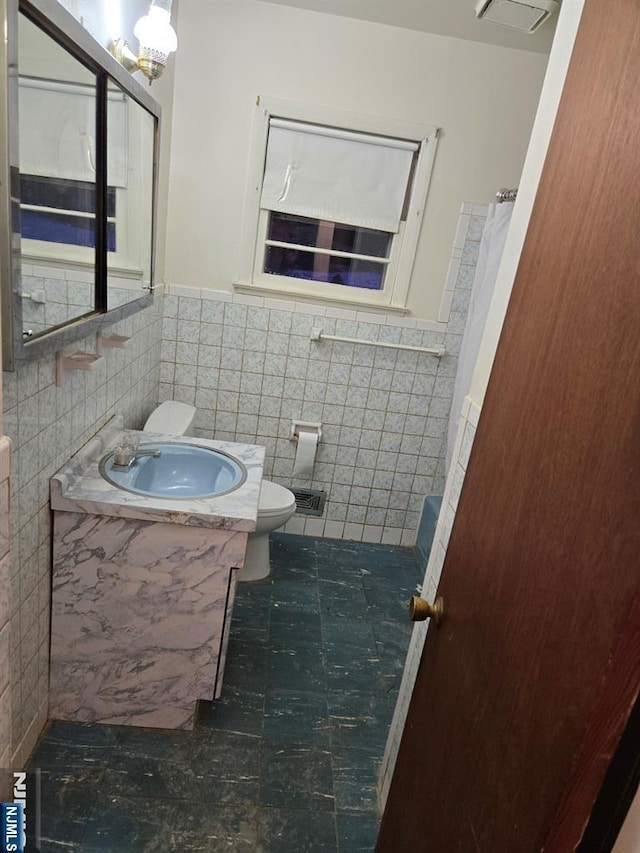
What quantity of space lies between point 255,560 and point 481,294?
1.64 m

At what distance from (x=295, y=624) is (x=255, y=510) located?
0.91 metres

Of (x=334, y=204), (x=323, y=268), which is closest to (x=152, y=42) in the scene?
(x=334, y=204)

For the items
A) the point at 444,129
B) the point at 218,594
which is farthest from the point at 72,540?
the point at 444,129

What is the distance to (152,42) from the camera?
5.41 feet

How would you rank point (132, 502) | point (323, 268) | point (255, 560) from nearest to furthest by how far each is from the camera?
point (132, 502) → point (255, 560) → point (323, 268)

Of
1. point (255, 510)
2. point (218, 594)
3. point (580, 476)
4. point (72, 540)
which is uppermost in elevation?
point (580, 476)

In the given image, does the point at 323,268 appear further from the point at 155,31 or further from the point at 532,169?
the point at 532,169

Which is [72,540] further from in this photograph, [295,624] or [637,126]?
[637,126]

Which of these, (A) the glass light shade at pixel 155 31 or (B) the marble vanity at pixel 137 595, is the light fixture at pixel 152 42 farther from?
(B) the marble vanity at pixel 137 595

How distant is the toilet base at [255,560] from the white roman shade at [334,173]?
1.59m

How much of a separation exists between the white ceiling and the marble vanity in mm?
2054

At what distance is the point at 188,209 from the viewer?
2547mm

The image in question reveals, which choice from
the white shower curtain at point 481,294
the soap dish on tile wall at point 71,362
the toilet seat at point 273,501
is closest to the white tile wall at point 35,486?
the soap dish on tile wall at point 71,362

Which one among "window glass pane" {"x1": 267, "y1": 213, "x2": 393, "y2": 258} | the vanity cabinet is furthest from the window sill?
the vanity cabinet
